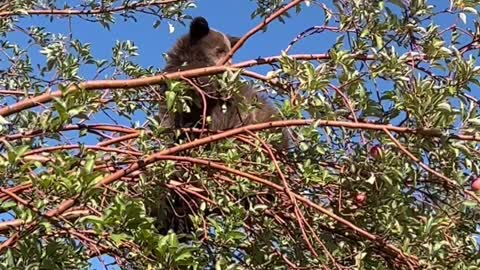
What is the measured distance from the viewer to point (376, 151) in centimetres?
236

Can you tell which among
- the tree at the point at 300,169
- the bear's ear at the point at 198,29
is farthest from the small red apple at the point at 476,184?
the bear's ear at the point at 198,29

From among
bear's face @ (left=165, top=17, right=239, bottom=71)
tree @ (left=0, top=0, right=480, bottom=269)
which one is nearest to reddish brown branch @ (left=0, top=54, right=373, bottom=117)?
tree @ (left=0, top=0, right=480, bottom=269)

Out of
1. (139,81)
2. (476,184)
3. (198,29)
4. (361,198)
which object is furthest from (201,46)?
(476,184)

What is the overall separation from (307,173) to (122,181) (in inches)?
21.4

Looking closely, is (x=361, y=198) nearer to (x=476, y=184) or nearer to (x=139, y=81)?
(x=476, y=184)

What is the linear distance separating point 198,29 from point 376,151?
3807mm

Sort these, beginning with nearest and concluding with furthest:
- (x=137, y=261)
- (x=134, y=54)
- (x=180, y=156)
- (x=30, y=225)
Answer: (x=30, y=225) < (x=137, y=261) < (x=180, y=156) < (x=134, y=54)

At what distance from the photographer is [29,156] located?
2.36 metres

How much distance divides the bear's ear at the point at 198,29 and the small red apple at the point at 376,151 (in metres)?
3.69

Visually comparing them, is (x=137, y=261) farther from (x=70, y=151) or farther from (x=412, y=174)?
(x=412, y=174)

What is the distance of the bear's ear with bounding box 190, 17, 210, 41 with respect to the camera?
19.5 feet

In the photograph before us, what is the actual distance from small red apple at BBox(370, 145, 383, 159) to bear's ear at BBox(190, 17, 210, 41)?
3.69 m

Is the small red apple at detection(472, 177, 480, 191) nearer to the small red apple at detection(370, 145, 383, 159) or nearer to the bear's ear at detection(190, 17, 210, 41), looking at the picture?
the small red apple at detection(370, 145, 383, 159)

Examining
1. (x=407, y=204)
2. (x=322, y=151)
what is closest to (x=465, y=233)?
(x=407, y=204)
